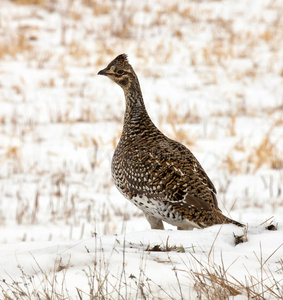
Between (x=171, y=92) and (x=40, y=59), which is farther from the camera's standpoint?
(x=40, y=59)

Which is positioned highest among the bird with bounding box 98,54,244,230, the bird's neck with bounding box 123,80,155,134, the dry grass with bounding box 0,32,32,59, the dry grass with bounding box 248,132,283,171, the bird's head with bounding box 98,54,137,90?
the dry grass with bounding box 0,32,32,59

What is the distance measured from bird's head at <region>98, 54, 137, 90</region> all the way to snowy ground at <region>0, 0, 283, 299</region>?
1546 millimetres

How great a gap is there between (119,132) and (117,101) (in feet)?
7.48

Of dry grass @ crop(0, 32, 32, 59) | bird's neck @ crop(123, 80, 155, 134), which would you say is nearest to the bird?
bird's neck @ crop(123, 80, 155, 134)

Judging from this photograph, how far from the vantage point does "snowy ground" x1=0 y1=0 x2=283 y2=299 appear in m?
3.43

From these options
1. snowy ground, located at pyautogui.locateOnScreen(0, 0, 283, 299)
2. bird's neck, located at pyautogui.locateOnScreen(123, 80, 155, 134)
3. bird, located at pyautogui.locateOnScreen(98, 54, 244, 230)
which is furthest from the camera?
bird's neck, located at pyautogui.locateOnScreen(123, 80, 155, 134)

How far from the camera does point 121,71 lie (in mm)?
5750

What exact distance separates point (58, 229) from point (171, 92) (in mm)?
6631

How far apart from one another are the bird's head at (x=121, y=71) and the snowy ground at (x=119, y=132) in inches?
60.9

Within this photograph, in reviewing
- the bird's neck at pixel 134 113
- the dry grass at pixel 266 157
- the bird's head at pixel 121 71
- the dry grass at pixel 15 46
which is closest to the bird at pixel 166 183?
the bird's neck at pixel 134 113

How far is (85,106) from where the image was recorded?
39.4 feet

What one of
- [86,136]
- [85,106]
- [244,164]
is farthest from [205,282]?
[85,106]

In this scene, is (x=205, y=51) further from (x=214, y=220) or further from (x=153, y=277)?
(x=153, y=277)

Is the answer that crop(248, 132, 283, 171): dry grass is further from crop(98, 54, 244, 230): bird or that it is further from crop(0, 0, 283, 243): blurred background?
crop(98, 54, 244, 230): bird
